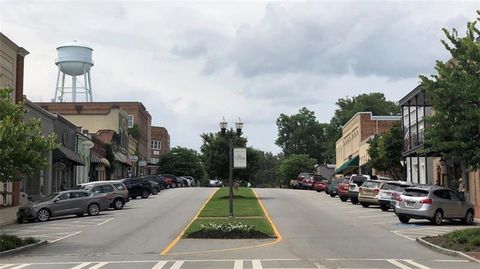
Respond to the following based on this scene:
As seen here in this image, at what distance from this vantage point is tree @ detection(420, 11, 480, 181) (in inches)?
735

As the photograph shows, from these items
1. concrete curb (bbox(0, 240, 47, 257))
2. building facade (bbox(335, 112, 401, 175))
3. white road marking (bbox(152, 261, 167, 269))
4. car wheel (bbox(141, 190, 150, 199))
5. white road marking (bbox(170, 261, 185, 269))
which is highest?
building facade (bbox(335, 112, 401, 175))

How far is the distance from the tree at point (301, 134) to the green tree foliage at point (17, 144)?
4347 inches

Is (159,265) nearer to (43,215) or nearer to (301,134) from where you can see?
(43,215)

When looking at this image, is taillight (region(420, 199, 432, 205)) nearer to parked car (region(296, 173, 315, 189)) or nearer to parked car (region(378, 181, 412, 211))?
parked car (region(378, 181, 412, 211))

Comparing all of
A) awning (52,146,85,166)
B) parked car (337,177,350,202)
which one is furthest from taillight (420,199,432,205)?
awning (52,146,85,166)

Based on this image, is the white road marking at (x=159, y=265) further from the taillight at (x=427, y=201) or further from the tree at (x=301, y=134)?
the tree at (x=301, y=134)

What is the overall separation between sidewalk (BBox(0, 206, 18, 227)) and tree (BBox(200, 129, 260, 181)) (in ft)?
43.7

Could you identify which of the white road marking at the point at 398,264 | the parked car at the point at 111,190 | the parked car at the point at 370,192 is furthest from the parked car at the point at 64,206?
the white road marking at the point at 398,264

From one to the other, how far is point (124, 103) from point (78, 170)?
115 ft

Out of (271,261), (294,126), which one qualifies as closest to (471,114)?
(271,261)

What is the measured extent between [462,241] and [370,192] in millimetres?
17646

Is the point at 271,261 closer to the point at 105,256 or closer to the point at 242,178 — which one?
the point at 105,256

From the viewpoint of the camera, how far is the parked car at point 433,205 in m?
25.2

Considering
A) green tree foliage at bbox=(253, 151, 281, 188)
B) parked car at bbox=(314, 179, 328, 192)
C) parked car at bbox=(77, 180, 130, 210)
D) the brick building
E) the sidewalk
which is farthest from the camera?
green tree foliage at bbox=(253, 151, 281, 188)
